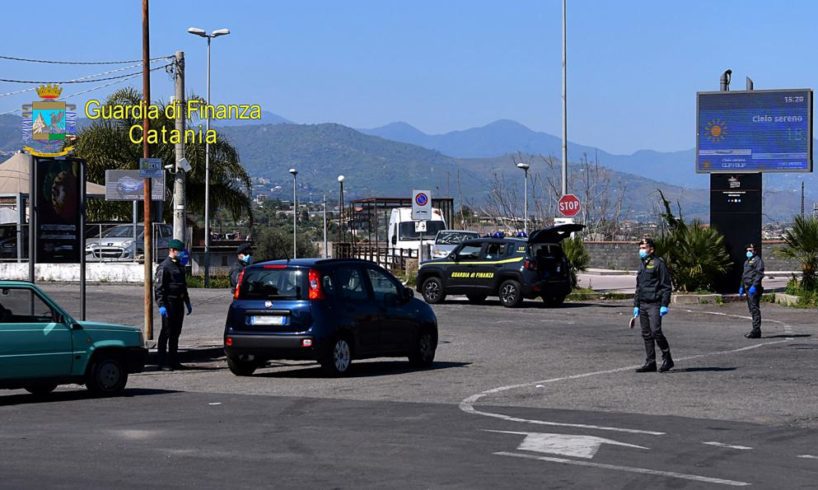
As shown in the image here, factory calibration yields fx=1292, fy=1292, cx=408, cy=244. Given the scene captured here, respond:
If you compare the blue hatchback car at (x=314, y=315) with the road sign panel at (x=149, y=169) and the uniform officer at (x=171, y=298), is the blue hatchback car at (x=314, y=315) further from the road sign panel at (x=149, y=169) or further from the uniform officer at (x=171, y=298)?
the road sign panel at (x=149, y=169)

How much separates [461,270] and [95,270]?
15663 mm

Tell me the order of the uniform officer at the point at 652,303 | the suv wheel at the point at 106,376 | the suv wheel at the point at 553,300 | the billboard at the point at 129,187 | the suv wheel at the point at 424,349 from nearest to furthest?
the suv wheel at the point at 106,376
the uniform officer at the point at 652,303
the suv wheel at the point at 424,349
the billboard at the point at 129,187
the suv wheel at the point at 553,300

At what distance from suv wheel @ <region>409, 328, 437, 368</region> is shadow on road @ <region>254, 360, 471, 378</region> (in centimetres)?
13

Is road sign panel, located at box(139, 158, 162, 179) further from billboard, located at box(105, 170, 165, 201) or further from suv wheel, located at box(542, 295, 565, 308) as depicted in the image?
suv wheel, located at box(542, 295, 565, 308)

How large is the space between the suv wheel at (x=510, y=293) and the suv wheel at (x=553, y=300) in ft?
3.10

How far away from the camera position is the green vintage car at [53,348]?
1470 centimetres

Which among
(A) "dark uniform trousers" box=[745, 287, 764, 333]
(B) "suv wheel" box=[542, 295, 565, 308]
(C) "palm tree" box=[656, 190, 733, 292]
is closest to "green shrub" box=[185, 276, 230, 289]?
(B) "suv wheel" box=[542, 295, 565, 308]

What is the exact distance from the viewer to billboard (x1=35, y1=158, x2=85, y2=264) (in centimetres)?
2162

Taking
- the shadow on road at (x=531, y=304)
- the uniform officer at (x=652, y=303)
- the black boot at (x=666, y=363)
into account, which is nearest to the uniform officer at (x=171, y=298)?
the uniform officer at (x=652, y=303)

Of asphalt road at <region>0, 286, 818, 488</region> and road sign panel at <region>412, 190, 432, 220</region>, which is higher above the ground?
road sign panel at <region>412, 190, 432, 220</region>

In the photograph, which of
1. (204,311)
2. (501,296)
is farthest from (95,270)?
(501,296)

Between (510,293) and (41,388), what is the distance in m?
19.1

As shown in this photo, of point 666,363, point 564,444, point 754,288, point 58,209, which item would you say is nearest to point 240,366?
point 58,209

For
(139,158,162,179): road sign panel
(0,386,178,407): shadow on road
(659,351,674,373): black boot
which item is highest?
(139,158,162,179): road sign panel
